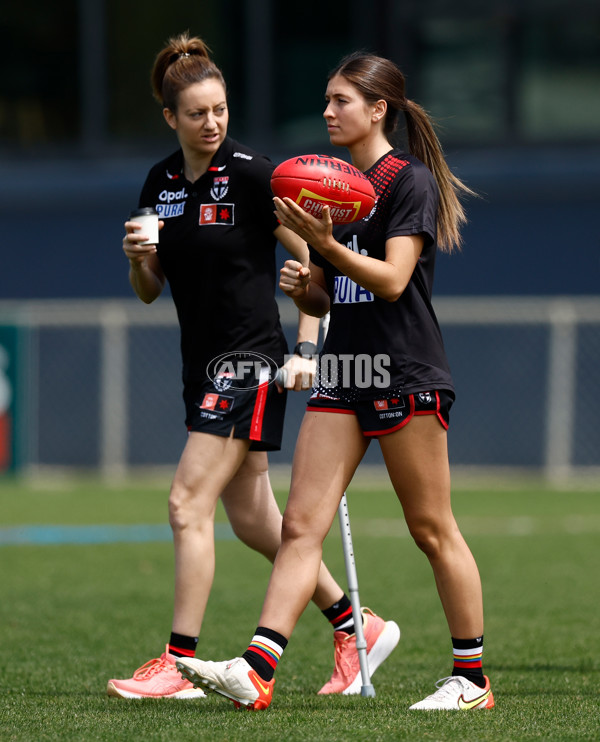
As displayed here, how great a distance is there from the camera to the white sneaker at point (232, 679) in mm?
3838

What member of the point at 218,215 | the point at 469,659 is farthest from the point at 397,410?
the point at 218,215

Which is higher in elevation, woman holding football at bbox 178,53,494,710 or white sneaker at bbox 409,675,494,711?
woman holding football at bbox 178,53,494,710

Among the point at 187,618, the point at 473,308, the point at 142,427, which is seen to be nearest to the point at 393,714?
the point at 187,618

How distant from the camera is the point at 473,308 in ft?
47.4

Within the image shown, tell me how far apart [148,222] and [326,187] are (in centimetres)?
88

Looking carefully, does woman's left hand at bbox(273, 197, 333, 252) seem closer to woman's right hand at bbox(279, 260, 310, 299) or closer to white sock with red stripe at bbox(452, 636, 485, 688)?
woman's right hand at bbox(279, 260, 310, 299)

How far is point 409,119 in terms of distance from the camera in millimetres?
4344

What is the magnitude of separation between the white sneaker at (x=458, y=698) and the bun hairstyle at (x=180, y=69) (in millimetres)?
2380

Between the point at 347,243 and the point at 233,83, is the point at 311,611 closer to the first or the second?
the point at 347,243

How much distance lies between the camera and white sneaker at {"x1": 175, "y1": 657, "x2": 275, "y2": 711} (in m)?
3.84

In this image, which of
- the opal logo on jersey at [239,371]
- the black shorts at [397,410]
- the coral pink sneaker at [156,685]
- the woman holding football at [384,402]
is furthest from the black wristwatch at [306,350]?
the coral pink sneaker at [156,685]

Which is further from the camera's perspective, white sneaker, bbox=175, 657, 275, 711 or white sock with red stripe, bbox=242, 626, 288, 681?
white sock with red stripe, bbox=242, 626, 288, 681

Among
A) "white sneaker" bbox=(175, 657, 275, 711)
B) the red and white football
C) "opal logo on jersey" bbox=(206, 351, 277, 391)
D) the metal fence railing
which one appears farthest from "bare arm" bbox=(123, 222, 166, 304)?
the metal fence railing

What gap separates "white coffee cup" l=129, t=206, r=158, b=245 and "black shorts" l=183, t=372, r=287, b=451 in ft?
1.95
